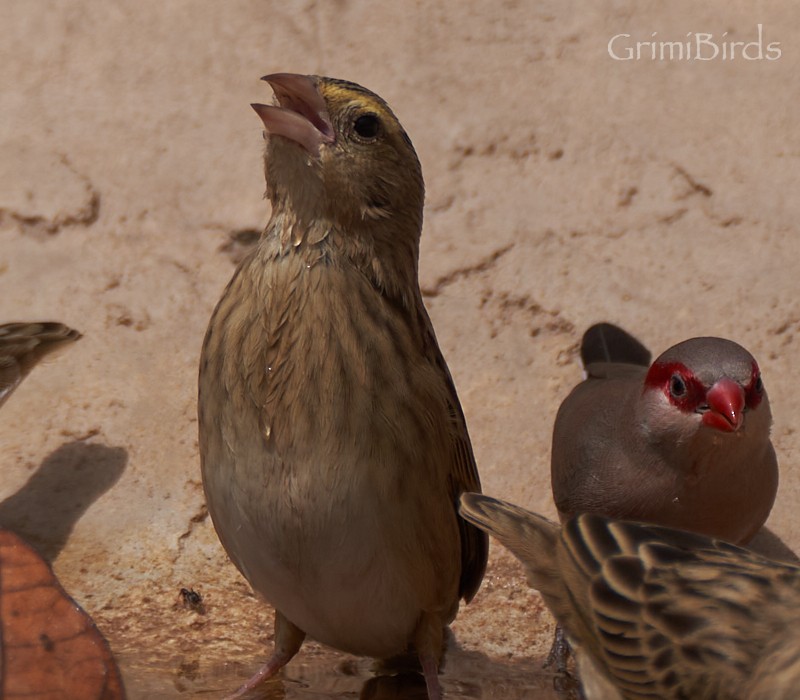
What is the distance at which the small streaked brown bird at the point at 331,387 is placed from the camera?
3.97 m

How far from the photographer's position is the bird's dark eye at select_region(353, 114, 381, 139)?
407 centimetres

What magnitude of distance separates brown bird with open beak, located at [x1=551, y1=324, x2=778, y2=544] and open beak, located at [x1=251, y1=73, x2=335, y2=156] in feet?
5.82

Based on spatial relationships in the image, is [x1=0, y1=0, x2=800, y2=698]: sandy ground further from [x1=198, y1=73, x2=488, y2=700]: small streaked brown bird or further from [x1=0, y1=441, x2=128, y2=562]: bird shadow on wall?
[x1=198, y1=73, x2=488, y2=700]: small streaked brown bird

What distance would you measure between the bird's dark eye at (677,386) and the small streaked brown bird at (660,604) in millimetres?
1091

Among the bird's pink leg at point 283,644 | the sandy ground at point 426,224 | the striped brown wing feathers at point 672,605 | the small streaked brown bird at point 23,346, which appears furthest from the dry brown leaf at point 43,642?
the small streaked brown bird at point 23,346

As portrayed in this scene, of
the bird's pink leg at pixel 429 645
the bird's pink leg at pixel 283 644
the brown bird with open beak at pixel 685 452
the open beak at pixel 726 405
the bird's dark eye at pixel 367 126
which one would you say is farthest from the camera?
the brown bird with open beak at pixel 685 452

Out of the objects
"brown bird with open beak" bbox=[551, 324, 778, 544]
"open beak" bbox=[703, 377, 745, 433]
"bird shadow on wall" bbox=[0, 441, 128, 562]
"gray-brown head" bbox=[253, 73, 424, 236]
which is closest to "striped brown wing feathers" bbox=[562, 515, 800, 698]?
"open beak" bbox=[703, 377, 745, 433]

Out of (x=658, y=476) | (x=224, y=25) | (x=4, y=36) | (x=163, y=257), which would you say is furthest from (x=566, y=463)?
(x=4, y=36)

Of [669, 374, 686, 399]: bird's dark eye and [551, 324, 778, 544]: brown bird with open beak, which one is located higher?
[669, 374, 686, 399]: bird's dark eye

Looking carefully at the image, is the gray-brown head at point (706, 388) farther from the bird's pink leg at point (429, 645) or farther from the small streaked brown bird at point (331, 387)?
the bird's pink leg at point (429, 645)

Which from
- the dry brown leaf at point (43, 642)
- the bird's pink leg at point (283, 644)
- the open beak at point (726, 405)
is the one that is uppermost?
the open beak at point (726, 405)

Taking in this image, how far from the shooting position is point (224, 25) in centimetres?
703

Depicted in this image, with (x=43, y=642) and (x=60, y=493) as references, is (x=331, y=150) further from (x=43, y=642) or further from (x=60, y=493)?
(x=60, y=493)

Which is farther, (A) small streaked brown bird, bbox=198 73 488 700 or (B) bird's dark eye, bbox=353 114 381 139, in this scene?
(B) bird's dark eye, bbox=353 114 381 139
